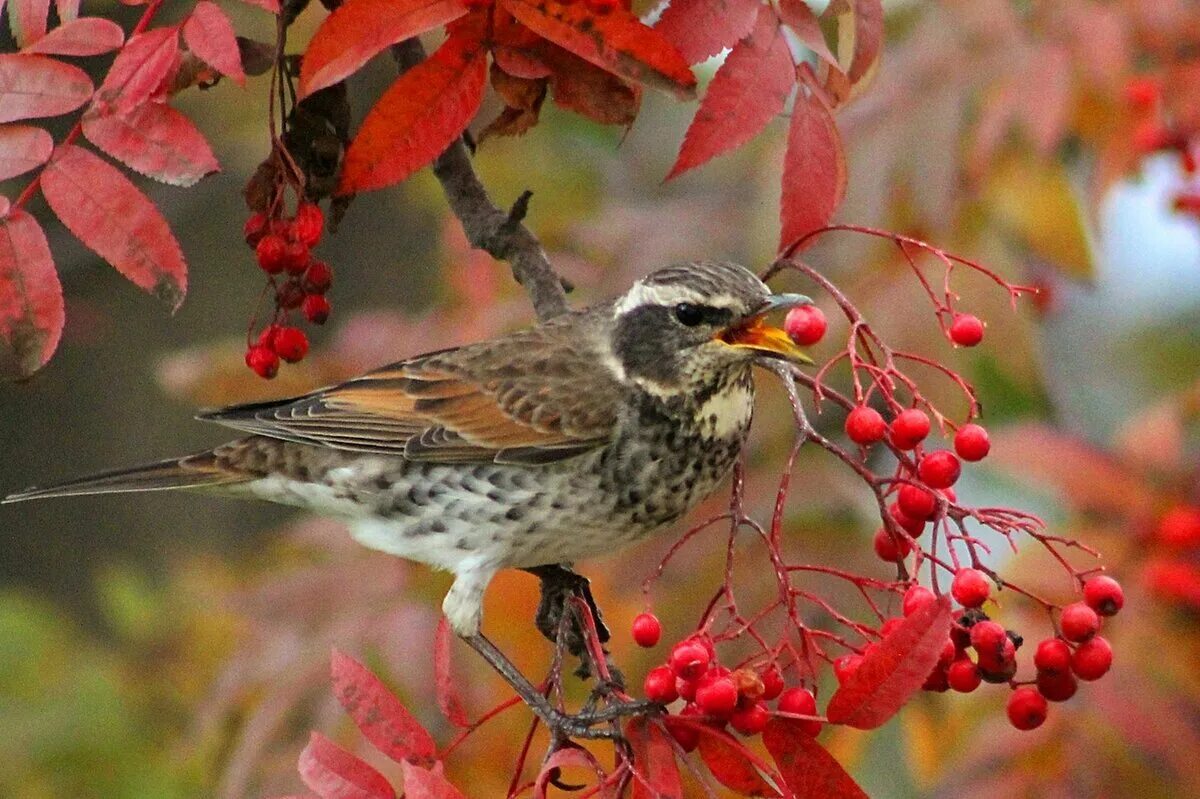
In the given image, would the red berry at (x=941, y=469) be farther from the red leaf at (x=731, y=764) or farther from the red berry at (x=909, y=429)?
the red leaf at (x=731, y=764)

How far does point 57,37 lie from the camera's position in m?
2.63

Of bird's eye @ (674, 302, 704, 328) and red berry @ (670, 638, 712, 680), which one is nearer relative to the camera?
red berry @ (670, 638, 712, 680)

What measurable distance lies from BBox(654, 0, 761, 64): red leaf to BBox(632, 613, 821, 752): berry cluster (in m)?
0.97

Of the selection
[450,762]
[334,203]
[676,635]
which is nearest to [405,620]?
[450,762]

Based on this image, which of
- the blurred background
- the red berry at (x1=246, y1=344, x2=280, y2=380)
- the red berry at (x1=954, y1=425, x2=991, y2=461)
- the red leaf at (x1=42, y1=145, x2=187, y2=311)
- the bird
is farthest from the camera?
the blurred background

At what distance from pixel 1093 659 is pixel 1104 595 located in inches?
4.3

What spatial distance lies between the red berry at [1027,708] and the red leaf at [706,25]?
1.23 m

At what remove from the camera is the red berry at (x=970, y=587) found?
2.57 metres

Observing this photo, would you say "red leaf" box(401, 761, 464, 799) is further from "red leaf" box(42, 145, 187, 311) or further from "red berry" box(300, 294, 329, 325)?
"red berry" box(300, 294, 329, 325)

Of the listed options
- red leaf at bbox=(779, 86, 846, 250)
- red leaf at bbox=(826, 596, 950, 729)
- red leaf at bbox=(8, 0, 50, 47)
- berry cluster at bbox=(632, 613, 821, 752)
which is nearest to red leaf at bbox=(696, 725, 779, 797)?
berry cluster at bbox=(632, 613, 821, 752)

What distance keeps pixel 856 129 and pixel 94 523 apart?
5.98 m

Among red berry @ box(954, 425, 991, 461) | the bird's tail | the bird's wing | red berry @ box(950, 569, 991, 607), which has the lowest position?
the bird's tail

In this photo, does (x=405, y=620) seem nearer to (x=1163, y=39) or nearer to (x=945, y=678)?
(x=945, y=678)

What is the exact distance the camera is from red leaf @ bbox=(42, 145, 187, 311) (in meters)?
2.58
